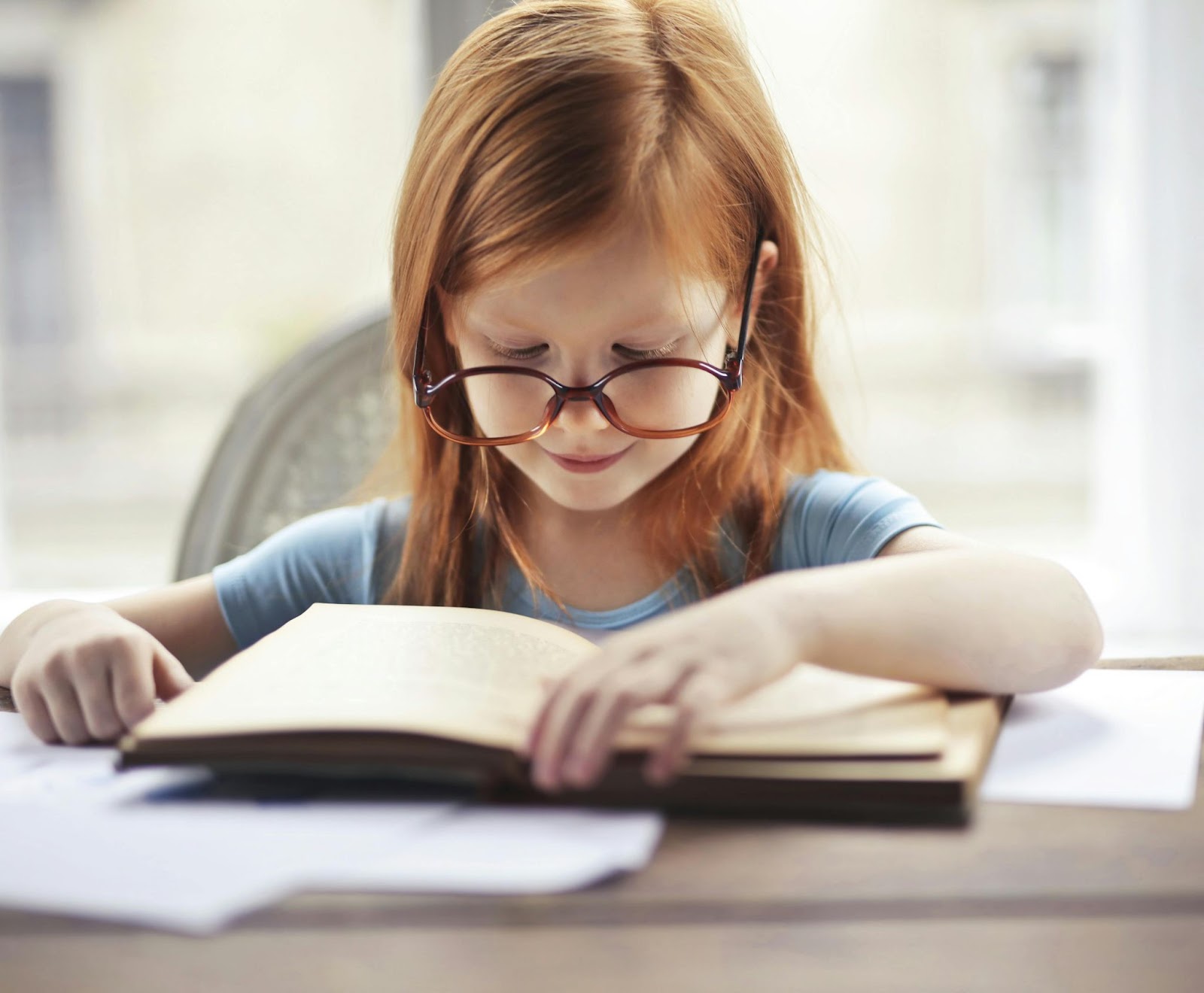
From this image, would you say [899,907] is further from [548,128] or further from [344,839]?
[548,128]

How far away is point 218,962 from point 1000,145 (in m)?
3.22

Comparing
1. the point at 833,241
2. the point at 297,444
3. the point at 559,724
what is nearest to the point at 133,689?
the point at 559,724

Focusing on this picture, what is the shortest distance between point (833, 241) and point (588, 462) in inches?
16.5

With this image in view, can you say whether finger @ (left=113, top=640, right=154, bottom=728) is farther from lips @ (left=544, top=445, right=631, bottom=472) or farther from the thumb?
lips @ (left=544, top=445, right=631, bottom=472)

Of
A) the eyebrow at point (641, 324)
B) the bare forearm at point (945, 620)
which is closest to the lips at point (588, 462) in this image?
the eyebrow at point (641, 324)

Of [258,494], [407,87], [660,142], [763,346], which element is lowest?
[258,494]

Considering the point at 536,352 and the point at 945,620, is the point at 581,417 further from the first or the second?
the point at 945,620

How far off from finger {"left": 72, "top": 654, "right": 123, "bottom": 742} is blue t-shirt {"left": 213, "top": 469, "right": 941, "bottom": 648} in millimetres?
354

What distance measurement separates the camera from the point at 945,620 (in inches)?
22.9

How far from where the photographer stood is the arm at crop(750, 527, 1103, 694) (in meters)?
0.56

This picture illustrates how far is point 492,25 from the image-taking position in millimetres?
835

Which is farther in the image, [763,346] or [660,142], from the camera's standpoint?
[763,346]

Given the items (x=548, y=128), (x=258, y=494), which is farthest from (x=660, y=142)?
(x=258, y=494)

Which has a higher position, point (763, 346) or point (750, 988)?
point (763, 346)
